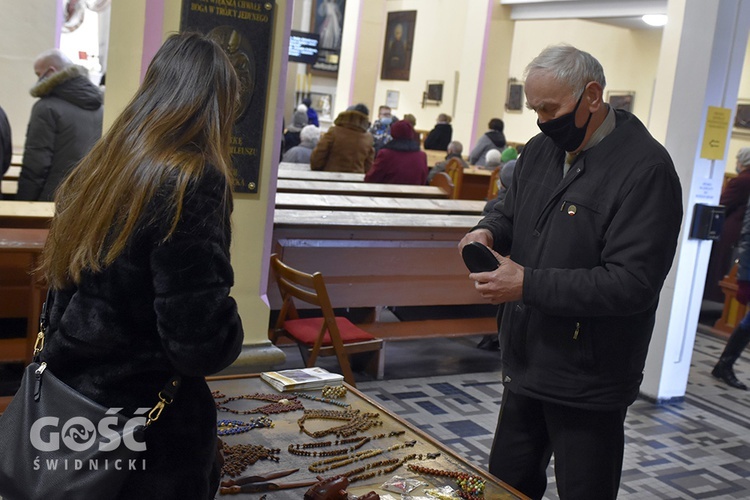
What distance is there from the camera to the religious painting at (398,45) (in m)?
20.9

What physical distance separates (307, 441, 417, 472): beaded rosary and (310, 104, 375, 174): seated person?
22.7 ft

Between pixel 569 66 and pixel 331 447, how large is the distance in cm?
128

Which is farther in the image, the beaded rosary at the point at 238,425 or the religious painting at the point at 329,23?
the religious painting at the point at 329,23

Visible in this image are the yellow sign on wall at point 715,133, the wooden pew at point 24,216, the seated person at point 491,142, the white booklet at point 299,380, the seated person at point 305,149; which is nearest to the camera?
the white booklet at point 299,380

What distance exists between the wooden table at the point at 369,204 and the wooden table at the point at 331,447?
3286mm

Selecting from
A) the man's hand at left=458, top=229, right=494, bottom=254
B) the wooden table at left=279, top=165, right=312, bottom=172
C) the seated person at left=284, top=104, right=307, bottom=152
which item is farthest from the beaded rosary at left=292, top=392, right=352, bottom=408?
the seated person at left=284, top=104, right=307, bottom=152

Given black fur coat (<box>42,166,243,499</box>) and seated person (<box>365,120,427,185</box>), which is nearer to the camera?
black fur coat (<box>42,166,243,499</box>)

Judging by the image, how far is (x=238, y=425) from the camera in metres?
2.53

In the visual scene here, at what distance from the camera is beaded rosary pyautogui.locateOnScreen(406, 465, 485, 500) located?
7.23ft

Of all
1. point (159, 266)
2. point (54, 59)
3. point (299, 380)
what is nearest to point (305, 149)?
point (54, 59)

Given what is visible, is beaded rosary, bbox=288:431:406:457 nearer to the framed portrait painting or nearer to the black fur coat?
the black fur coat

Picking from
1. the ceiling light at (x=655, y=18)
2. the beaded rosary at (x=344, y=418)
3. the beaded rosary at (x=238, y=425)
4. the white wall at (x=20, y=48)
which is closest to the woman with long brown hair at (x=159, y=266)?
the beaded rosary at (x=238, y=425)

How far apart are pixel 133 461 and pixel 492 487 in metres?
1.00

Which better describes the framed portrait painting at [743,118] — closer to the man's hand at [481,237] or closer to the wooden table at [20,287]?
the wooden table at [20,287]
